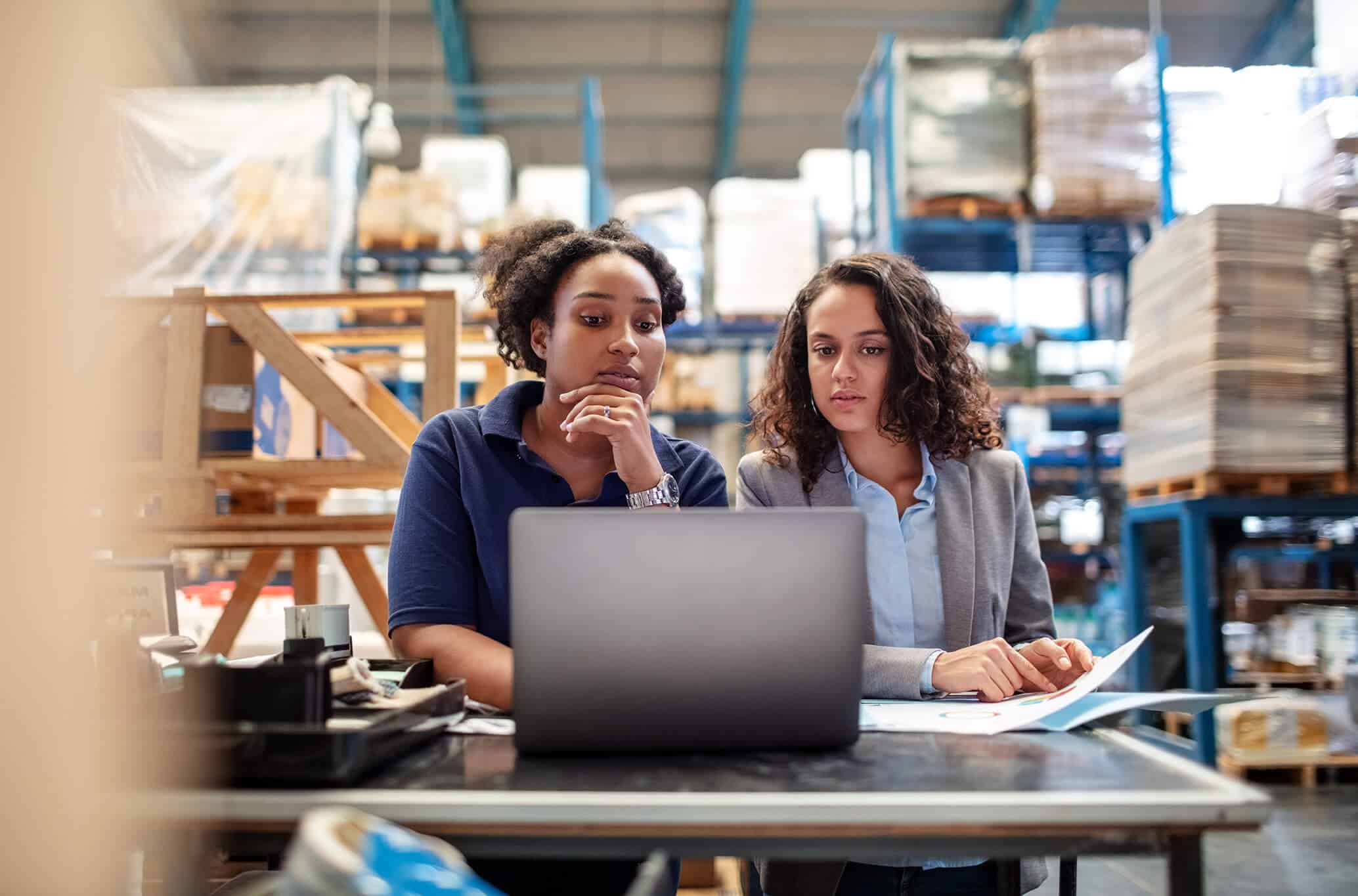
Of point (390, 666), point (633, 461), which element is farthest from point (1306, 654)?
point (390, 666)

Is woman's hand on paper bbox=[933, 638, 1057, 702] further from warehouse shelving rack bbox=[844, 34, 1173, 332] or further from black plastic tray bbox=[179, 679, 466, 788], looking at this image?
warehouse shelving rack bbox=[844, 34, 1173, 332]

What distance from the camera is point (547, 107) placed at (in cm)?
1237

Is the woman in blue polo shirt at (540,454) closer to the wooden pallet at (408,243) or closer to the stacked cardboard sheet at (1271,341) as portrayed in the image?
the stacked cardboard sheet at (1271,341)

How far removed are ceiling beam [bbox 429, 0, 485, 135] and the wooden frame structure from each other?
6.80m

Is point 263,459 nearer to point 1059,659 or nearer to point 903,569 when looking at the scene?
point 903,569

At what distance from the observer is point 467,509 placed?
166 centimetres

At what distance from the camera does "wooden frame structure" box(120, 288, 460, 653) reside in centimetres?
287

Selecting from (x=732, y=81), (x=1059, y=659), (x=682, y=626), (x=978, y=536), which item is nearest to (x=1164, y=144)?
(x=978, y=536)

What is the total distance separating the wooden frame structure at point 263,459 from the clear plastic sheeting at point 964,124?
3333mm

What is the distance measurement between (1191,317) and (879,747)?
3.58 meters

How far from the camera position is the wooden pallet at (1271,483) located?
397cm

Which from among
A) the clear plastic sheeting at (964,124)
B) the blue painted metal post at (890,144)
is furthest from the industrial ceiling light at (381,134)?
the clear plastic sheeting at (964,124)

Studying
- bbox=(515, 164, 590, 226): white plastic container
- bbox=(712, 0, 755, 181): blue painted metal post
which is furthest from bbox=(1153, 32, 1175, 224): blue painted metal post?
bbox=(712, 0, 755, 181): blue painted metal post

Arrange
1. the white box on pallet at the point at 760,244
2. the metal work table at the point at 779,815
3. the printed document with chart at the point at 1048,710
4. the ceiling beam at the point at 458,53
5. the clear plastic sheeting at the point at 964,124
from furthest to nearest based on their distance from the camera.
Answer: the ceiling beam at the point at 458,53 < the white box on pallet at the point at 760,244 < the clear plastic sheeting at the point at 964,124 < the printed document with chart at the point at 1048,710 < the metal work table at the point at 779,815
